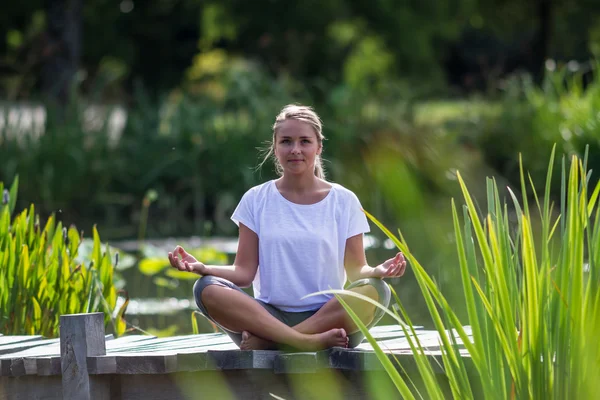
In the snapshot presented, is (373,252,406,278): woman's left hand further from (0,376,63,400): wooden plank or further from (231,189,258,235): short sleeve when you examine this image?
(0,376,63,400): wooden plank

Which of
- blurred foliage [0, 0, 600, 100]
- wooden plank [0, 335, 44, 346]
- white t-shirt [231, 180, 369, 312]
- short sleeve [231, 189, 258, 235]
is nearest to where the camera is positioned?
white t-shirt [231, 180, 369, 312]

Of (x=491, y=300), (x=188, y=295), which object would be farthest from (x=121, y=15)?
(x=491, y=300)

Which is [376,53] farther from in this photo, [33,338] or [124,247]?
[33,338]

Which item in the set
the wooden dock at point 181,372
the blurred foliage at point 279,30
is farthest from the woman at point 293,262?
the blurred foliage at point 279,30

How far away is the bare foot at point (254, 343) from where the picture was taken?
10.7ft

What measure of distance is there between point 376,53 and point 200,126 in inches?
747

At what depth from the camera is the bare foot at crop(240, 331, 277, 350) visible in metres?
3.26

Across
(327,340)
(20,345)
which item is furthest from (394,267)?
(20,345)

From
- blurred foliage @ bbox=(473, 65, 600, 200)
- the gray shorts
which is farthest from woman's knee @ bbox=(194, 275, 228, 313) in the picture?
blurred foliage @ bbox=(473, 65, 600, 200)

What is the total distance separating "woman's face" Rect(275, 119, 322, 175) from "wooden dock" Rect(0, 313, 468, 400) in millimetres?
640

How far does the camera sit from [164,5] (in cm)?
2316

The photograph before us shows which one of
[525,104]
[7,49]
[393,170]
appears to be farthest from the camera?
[7,49]

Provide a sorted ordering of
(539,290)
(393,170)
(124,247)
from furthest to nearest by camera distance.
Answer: (124,247) → (539,290) → (393,170)

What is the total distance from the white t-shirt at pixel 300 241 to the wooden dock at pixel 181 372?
0.96 ft
